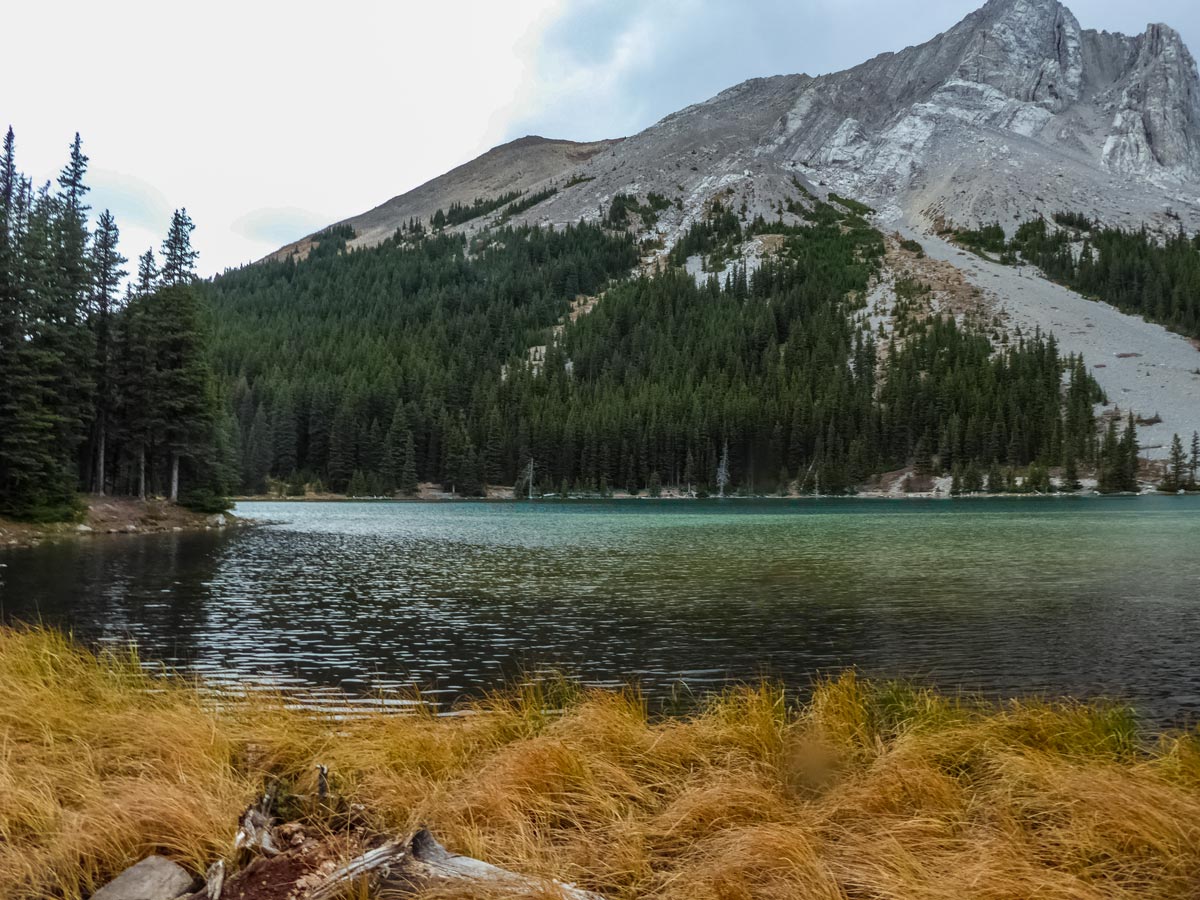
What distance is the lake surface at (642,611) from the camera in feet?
51.1

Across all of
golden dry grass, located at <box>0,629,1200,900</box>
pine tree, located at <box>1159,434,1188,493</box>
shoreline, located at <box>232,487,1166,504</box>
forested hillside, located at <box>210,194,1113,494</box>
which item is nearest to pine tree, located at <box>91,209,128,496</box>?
golden dry grass, located at <box>0,629,1200,900</box>

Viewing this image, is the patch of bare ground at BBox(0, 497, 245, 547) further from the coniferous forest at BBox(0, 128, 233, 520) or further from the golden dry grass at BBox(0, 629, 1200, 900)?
the golden dry grass at BBox(0, 629, 1200, 900)

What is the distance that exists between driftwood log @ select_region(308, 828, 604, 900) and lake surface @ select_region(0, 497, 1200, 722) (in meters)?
8.58

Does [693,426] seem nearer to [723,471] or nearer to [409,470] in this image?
[723,471]

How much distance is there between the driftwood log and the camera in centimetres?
473

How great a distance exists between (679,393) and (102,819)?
539 ft

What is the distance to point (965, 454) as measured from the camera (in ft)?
476

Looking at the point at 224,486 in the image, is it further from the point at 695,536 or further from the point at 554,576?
the point at 554,576

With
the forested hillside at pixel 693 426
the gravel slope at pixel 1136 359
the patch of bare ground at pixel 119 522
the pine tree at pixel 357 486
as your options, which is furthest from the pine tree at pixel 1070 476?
the patch of bare ground at pixel 119 522

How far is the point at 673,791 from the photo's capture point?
716cm

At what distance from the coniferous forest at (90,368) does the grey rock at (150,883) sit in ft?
147

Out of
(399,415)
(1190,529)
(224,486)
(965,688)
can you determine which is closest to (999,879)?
(965,688)

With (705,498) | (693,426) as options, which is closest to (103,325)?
(705,498)

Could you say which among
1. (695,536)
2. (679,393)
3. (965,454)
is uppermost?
(679,393)
